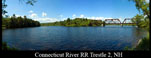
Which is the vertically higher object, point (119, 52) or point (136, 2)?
point (136, 2)

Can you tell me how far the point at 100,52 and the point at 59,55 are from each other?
1.65 meters

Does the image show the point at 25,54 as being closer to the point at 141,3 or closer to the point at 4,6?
the point at 4,6

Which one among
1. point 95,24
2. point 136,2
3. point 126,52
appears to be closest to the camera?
point 126,52

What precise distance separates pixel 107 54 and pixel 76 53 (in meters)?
1.23

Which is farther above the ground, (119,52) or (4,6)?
(4,6)

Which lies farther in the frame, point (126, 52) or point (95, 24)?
point (95, 24)

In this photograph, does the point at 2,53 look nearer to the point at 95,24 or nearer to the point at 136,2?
the point at 136,2

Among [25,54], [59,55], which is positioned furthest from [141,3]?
[25,54]

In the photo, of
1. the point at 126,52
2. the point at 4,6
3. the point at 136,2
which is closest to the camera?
the point at 126,52

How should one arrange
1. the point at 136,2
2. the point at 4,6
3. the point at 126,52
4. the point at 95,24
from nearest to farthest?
the point at 126,52 → the point at 4,6 → the point at 136,2 → the point at 95,24

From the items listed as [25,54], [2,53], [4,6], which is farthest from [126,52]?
[4,6]

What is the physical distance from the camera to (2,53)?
4871 mm

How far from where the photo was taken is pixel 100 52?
4.92 m

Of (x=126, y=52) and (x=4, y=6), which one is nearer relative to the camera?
(x=126, y=52)
